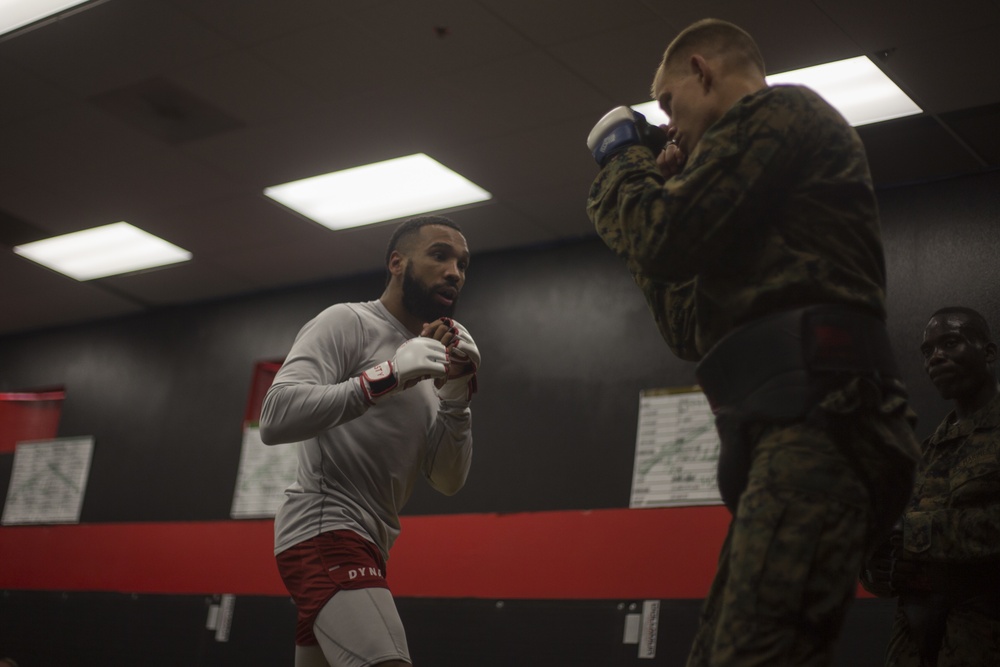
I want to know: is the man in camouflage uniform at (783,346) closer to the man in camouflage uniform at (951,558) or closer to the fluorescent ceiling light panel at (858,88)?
the man in camouflage uniform at (951,558)

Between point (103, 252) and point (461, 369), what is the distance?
17.6 ft

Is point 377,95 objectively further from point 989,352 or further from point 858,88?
point 989,352

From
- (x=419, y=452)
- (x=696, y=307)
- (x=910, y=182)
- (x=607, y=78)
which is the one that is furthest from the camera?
(x=910, y=182)

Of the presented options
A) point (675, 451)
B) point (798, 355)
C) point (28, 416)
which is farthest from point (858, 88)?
point (28, 416)

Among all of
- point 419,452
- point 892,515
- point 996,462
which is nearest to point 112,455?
point 419,452

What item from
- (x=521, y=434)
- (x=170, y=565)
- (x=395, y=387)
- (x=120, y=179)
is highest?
(x=120, y=179)

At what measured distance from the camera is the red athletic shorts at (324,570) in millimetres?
2740

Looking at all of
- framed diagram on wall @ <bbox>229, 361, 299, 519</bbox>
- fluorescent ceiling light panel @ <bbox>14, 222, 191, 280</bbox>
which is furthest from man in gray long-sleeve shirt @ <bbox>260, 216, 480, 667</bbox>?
fluorescent ceiling light panel @ <bbox>14, 222, 191, 280</bbox>

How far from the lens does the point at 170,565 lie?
7.57 meters

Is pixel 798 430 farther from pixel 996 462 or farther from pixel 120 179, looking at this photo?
pixel 120 179

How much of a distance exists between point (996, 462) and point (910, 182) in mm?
3039

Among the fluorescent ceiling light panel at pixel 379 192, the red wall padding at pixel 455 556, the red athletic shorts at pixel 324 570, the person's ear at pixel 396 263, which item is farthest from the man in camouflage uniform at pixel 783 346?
the fluorescent ceiling light panel at pixel 379 192

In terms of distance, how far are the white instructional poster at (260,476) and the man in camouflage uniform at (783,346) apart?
5.67 meters

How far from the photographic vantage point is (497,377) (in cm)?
691
